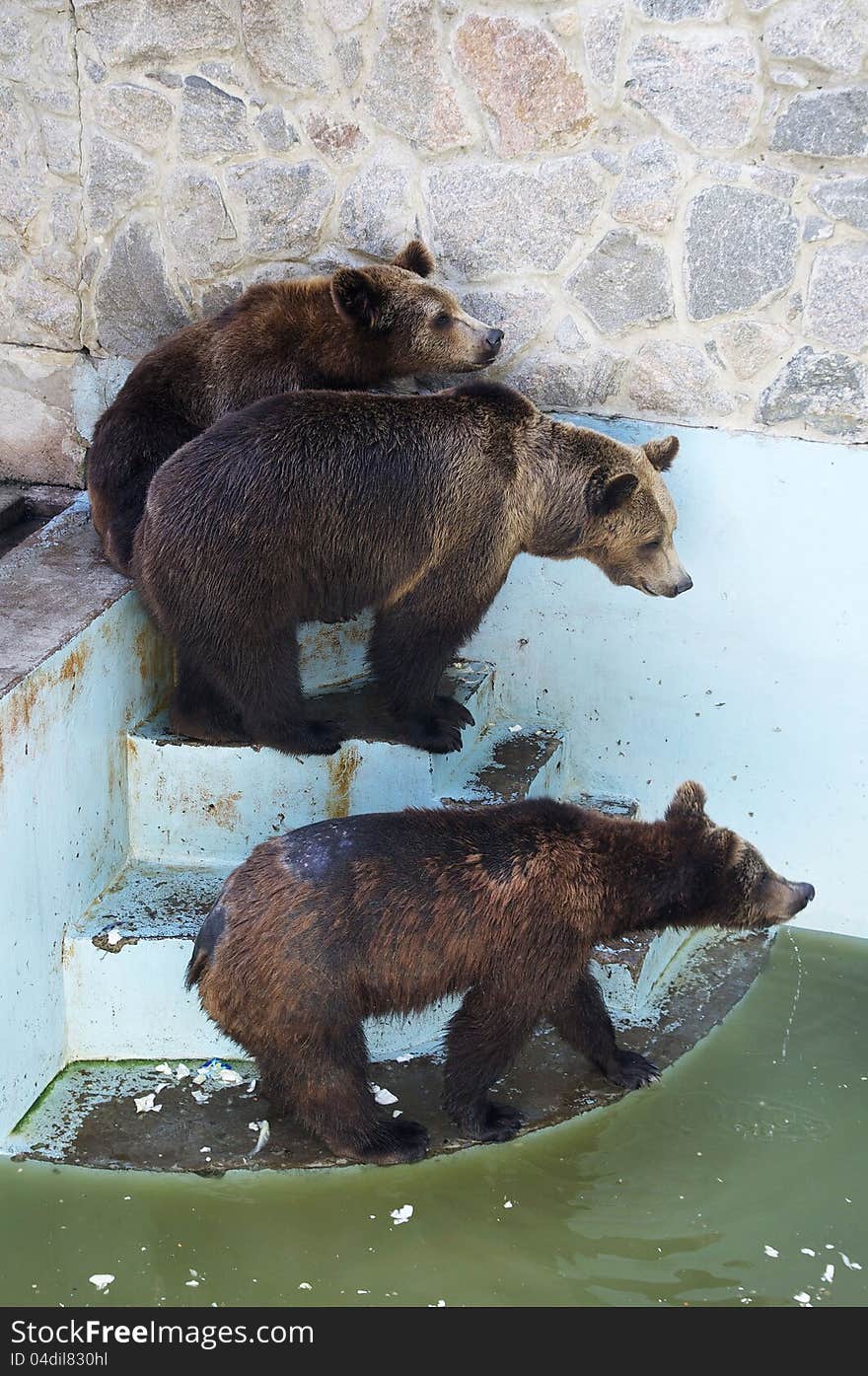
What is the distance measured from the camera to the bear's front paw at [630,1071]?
5012 millimetres

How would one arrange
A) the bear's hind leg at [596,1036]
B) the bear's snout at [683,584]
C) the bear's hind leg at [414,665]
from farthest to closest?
1. the bear's snout at [683,584]
2. the bear's hind leg at [414,665]
3. the bear's hind leg at [596,1036]

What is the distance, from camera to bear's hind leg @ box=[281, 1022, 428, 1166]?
4324 mm

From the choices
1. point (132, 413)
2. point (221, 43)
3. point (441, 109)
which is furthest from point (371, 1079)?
point (221, 43)

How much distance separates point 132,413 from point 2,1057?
241cm

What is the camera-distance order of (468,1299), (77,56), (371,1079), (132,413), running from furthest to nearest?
(77,56) < (132,413) < (371,1079) < (468,1299)

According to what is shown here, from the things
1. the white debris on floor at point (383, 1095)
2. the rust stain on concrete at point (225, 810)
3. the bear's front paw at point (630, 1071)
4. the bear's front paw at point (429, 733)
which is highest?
the bear's front paw at point (429, 733)

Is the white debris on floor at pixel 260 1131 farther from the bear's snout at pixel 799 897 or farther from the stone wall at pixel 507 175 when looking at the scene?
the stone wall at pixel 507 175

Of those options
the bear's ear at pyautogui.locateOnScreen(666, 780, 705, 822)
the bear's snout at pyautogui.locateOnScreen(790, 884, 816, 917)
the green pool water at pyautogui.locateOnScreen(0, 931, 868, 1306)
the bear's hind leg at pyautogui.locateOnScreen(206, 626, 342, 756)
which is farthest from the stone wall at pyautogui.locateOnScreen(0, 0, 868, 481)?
the green pool water at pyautogui.locateOnScreen(0, 931, 868, 1306)

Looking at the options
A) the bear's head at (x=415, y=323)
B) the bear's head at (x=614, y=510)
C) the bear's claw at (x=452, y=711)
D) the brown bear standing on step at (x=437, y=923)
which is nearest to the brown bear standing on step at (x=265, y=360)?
the bear's head at (x=415, y=323)

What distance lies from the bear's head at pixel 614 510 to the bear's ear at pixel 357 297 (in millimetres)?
834

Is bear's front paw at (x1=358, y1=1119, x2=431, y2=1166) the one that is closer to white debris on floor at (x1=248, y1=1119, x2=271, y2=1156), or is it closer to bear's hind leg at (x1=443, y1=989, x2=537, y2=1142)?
bear's hind leg at (x1=443, y1=989, x2=537, y2=1142)

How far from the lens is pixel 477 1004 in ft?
14.7

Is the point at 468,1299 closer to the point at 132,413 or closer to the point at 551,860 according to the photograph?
the point at 551,860

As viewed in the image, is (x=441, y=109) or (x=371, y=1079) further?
(x=441, y=109)
